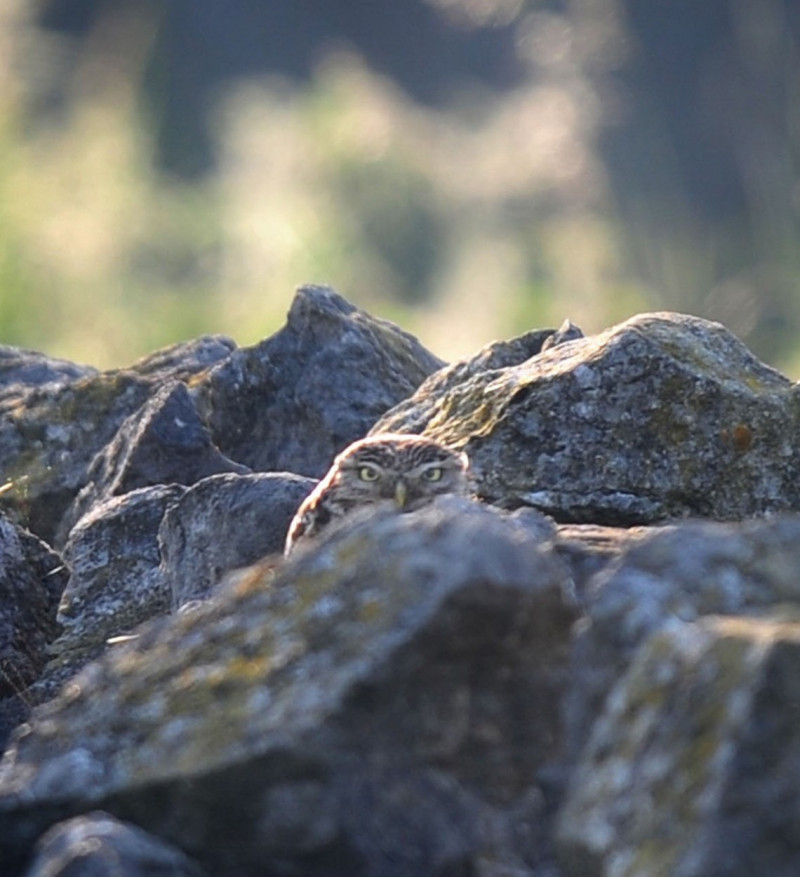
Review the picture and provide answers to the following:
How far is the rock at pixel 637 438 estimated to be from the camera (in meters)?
7.30

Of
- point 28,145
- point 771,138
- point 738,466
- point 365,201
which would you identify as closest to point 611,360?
point 738,466

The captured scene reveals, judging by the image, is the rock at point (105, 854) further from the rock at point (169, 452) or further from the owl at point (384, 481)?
the rock at point (169, 452)

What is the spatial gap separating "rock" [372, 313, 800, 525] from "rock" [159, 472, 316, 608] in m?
0.79

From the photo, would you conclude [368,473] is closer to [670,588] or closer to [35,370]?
[670,588]

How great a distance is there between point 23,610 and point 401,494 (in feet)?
6.53

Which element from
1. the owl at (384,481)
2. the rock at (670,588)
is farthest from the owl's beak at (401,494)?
the rock at (670,588)

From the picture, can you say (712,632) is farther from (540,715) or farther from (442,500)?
(442,500)

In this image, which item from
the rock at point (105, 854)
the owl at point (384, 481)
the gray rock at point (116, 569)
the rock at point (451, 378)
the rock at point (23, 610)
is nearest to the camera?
the rock at point (105, 854)

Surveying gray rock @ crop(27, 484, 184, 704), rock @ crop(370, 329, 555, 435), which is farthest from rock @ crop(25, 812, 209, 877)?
rock @ crop(370, 329, 555, 435)

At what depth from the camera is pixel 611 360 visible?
7.56 metres

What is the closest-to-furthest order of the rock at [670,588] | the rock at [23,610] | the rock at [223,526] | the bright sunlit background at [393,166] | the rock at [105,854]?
1. the rock at [105,854]
2. the rock at [670,588]
3. the rock at [23,610]
4. the rock at [223,526]
5. the bright sunlit background at [393,166]

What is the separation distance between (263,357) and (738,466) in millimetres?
3825

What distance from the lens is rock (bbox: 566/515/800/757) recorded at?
444 centimetres

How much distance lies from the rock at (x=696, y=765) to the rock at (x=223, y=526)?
11.3 feet
